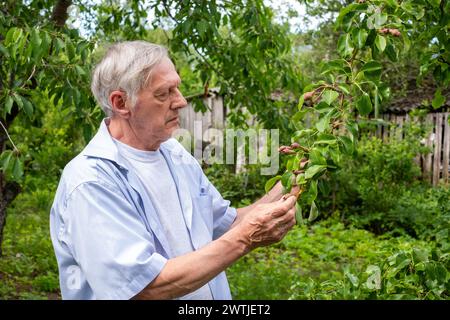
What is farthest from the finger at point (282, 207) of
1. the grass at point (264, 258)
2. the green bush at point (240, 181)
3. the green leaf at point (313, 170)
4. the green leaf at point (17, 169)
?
the green bush at point (240, 181)

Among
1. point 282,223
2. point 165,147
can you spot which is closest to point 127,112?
point 165,147

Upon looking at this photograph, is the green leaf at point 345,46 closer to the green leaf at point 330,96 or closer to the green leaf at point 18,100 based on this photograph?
the green leaf at point 330,96

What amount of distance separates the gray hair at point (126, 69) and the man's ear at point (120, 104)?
0.02 metres

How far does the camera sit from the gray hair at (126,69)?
2037mm

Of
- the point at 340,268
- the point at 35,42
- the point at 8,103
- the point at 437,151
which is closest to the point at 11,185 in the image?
the point at 8,103

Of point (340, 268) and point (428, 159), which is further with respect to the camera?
point (428, 159)

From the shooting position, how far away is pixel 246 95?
457 cm

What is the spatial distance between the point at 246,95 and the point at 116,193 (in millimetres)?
2766

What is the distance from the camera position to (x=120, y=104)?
6.88 ft

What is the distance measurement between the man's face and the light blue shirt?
0.11 meters

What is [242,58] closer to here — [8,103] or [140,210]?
[8,103]

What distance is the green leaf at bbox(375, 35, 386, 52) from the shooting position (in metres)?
1.89

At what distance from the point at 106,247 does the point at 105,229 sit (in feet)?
0.17
